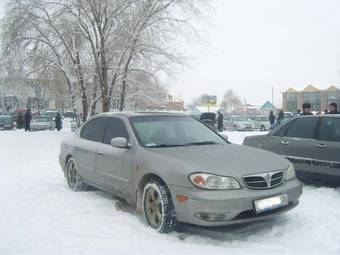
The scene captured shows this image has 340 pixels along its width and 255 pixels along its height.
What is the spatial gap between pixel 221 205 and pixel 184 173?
544 mm

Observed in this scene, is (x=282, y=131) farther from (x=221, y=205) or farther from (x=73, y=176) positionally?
(x=221, y=205)

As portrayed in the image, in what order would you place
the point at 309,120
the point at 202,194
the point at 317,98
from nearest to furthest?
the point at 202,194 < the point at 309,120 < the point at 317,98

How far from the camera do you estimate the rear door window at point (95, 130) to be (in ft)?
22.6

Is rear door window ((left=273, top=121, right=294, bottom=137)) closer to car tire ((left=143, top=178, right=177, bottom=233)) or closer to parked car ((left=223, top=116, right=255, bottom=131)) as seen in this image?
car tire ((left=143, top=178, right=177, bottom=233))

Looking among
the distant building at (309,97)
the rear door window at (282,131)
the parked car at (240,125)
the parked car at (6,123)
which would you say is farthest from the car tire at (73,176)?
the distant building at (309,97)

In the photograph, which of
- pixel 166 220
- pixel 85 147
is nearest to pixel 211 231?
pixel 166 220

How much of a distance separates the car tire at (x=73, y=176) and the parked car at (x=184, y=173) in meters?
0.60

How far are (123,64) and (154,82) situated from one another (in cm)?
209

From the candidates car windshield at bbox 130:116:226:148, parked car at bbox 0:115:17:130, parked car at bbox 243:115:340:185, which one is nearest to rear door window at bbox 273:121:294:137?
parked car at bbox 243:115:340:185

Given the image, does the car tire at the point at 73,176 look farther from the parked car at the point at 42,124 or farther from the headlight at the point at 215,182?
the parked car at the point at 42,124

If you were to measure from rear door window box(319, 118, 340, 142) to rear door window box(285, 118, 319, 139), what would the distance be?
0.17 meters

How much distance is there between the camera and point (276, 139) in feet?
27.3

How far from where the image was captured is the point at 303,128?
26.1 ft

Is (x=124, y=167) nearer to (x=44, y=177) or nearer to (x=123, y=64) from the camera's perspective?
(x=44, y=177)
